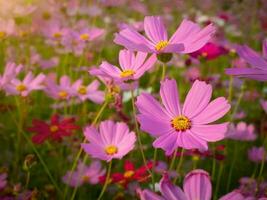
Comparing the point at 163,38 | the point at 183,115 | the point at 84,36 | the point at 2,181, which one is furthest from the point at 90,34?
the point at 183,115

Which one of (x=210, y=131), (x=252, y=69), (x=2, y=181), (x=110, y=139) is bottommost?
(x=2, y=181)

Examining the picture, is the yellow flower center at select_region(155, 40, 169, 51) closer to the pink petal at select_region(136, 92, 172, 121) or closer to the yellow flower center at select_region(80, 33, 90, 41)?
the pink petal at select_region(136, 92, 172, 121)

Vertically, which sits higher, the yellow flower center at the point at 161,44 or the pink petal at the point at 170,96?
the yellow flower center at the point at 161,44

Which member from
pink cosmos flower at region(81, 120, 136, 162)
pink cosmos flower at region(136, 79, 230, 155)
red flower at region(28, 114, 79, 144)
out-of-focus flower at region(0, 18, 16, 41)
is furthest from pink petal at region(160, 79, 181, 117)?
out-of-focus flower at region(0, 18, 16, 41)

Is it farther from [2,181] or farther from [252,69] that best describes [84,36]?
[252,69]

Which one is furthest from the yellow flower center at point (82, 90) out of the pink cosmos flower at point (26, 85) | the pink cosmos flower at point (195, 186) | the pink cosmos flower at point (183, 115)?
the pink cosmos flower at point (195, 186)

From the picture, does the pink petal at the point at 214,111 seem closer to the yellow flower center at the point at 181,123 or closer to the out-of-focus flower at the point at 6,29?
the yellow flower center at the point at 181,123

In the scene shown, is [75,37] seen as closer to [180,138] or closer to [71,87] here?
[71,87]
